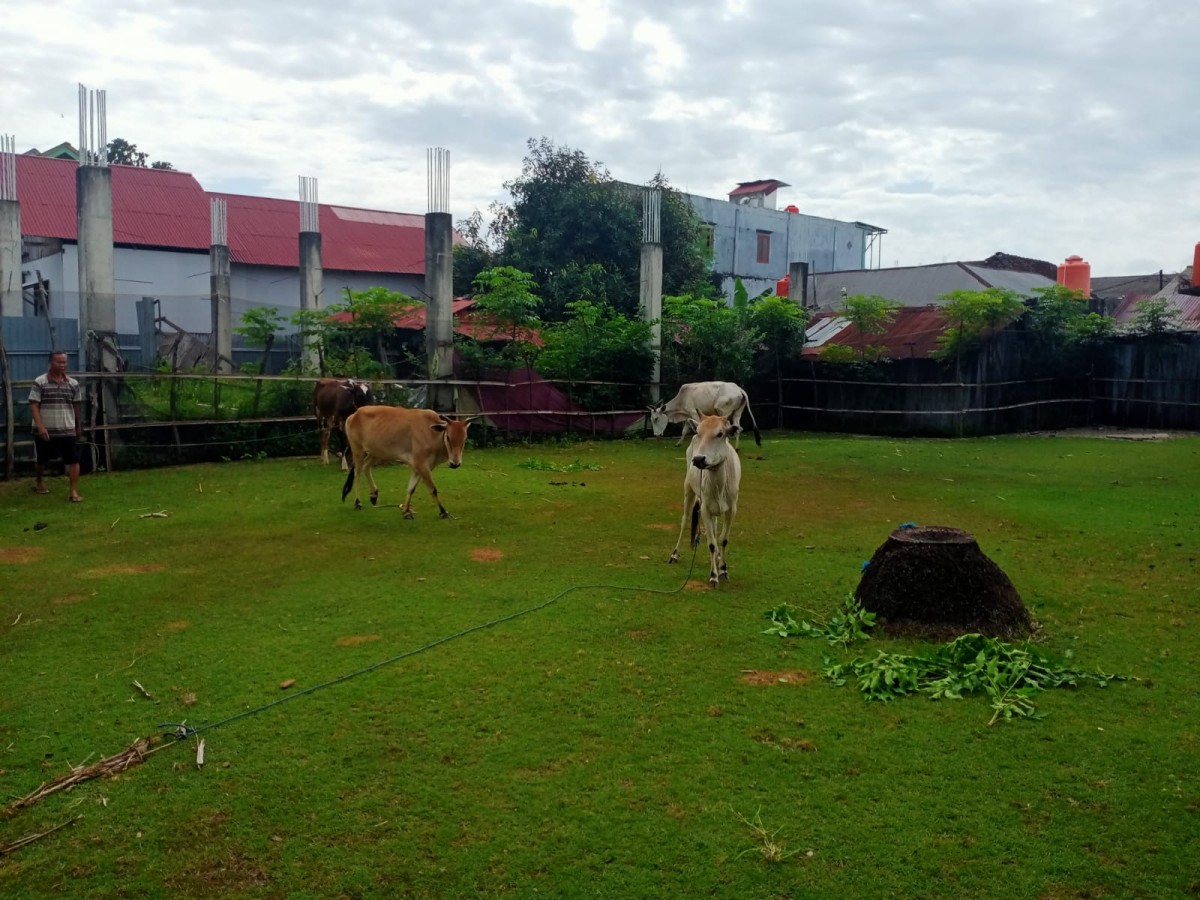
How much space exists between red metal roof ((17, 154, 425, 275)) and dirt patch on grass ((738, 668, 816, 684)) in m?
27.6

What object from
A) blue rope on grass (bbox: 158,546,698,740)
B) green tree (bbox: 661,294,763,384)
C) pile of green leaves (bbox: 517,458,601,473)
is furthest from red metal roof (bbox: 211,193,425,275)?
blue rope on grass (bbox: 158,546,698,740)

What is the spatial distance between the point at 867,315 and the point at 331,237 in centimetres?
1948

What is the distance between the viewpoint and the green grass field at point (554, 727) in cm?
360

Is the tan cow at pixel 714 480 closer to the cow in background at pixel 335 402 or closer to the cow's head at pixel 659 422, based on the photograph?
the cow in background at pixel 335 402

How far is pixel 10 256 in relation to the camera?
17.1m

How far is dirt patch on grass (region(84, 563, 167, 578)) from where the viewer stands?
7.78 m

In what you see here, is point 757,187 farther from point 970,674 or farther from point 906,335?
point 970,674

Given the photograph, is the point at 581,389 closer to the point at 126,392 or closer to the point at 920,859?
the point at 126,392

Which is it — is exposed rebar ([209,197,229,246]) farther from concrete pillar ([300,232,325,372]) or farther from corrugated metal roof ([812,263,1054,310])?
corrugated metal roof ([812,263,1054,310])

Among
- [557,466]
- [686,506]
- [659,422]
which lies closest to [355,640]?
[686,506]

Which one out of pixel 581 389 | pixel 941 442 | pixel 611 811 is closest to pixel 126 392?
pixel 581 389

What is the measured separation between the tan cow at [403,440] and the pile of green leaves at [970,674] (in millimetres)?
5870

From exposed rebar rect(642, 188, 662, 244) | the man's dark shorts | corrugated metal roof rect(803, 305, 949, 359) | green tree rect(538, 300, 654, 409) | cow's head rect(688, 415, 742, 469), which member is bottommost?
the man's dark shorts

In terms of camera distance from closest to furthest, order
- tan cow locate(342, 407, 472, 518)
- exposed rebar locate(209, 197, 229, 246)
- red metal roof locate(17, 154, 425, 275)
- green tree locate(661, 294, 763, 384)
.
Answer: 1. tan cow locate(342, 407, 472, 518)
2. green tree locate(661, 294, 763, 384)
3. exposed rebar locate(209, 197, 229, 246)
4. red metal roof locate(17, 154, 425, 275)
